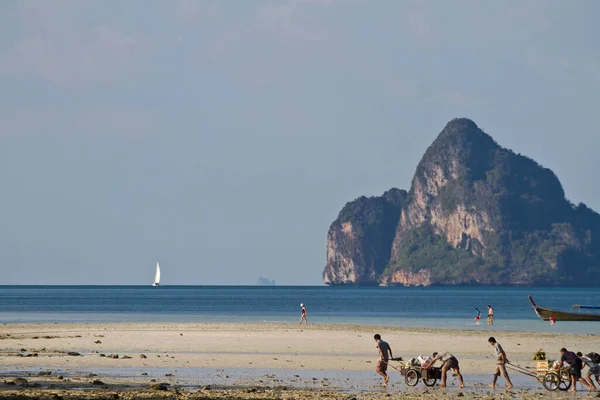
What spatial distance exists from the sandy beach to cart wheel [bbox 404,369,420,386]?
0.39 metres

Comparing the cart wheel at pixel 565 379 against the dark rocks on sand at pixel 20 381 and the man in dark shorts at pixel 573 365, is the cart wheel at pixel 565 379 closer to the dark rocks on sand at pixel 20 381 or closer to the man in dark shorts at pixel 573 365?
the man in dark shorts at pixel 573 365

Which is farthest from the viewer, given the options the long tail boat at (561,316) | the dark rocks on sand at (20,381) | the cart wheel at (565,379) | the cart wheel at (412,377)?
the long tail boat at (561,316)

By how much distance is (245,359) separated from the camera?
1257 inches

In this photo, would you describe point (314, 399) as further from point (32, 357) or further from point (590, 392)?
point (32, 357)

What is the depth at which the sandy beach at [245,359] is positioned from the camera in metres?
23.0

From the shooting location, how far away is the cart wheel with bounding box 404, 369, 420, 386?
24.6 m

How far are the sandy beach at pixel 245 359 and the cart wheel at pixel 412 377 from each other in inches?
15.2

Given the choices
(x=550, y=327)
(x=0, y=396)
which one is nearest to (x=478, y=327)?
(x=550, y=327)

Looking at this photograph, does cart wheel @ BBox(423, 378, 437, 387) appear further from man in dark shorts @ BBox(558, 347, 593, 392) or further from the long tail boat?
the long tail boat

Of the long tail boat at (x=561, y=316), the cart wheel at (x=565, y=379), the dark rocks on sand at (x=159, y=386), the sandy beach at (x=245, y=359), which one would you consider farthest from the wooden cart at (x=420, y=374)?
the long tail boat at (x=561, y=316)

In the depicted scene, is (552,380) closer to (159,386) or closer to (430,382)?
(430,382)

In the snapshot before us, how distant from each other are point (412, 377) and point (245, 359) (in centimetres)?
872

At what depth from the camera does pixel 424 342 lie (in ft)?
136

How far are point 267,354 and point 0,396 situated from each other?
51.1 feet
